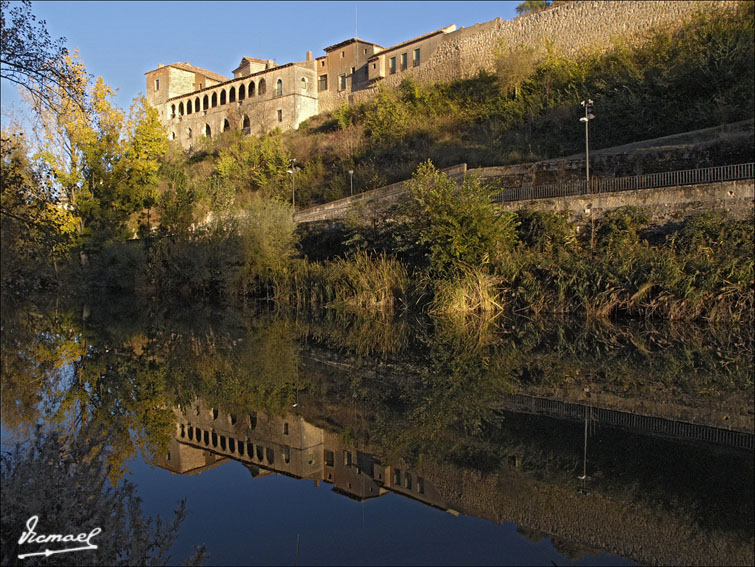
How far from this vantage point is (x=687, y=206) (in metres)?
17.1

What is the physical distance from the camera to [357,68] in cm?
4831

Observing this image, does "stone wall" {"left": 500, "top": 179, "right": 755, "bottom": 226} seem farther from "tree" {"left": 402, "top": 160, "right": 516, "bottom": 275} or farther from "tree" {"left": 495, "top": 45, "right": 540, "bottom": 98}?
"tree" {"left": 495, "top": 45, "right": 540, "bottom": 98}

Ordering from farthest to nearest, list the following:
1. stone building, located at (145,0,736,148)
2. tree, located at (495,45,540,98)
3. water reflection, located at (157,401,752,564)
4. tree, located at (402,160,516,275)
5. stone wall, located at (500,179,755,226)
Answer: tree, located at (495,45,540,98) → stone building, located at (145,0,736,148) → tree, located at (402,160,516,275) → stone wall, located at (500,179,755,226) → water reflection, located at (157,401,752,564)

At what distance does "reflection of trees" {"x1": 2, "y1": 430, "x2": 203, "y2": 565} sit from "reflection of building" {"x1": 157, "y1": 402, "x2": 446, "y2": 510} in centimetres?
157

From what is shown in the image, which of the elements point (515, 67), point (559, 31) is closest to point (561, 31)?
point (559, 31)

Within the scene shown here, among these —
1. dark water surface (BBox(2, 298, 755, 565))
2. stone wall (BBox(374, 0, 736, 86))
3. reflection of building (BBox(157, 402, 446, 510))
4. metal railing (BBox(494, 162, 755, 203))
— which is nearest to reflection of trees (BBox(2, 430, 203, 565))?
dark water surface (BBox(2, 298, 755, 565))

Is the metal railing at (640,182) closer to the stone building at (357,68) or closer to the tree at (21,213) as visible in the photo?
the tree at (21,213)

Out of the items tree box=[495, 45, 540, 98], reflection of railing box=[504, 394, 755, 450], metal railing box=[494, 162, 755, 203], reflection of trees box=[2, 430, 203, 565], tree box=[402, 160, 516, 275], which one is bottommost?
reflection of railing box=[504, 394, 755, 450]

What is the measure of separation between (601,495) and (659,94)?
27896 mm

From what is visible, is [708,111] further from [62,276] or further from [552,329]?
[62,276]

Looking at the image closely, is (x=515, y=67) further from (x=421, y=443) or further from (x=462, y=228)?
(x=421, y=443)

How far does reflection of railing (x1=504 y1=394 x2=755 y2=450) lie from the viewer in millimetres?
5453

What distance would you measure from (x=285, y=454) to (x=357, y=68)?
1849 inches

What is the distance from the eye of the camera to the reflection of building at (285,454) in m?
4.50
